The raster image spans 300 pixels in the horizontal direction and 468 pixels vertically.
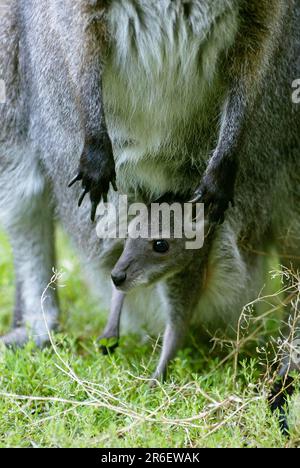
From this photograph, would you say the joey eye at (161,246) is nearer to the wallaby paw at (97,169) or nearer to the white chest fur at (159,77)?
the white chest fur at (159,77)

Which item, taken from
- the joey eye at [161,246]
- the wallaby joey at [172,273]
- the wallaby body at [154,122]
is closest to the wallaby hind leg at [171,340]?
the wallaby joey at [172,273]

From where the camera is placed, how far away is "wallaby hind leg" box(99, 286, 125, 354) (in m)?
4.59

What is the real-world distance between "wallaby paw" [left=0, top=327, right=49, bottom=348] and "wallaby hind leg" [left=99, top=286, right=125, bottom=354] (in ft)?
1.18

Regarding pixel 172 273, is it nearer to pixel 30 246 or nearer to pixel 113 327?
pixel 113 327

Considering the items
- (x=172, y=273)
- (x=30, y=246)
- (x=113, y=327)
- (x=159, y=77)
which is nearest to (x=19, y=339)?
(x=30, y=246)

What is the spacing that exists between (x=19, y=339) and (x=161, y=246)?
3.52 ft

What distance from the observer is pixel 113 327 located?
468cm

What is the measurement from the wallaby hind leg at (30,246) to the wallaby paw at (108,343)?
340 millimetres

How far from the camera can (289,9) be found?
161 inches

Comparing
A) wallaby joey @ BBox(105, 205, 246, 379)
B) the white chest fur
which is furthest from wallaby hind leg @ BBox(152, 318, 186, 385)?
the white chest fur

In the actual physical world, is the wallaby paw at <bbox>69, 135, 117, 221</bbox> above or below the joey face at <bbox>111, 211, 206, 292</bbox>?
above

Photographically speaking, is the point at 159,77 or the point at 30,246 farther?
the point at 30,246

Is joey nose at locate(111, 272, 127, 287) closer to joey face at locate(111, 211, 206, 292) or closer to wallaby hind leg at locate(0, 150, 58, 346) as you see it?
joey face at locate(111, 211, 206, 292)

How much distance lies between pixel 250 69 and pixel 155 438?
1419mm
